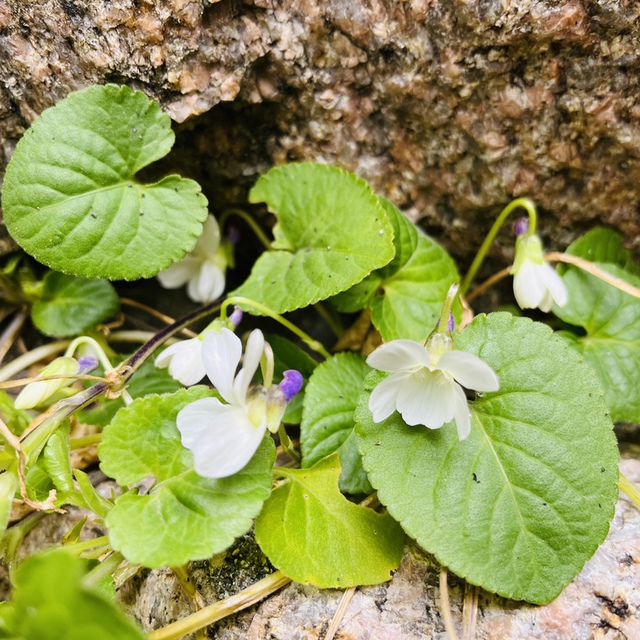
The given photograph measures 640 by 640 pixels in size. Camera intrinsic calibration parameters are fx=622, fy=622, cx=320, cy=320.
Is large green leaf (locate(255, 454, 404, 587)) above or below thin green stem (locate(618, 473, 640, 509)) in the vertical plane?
above

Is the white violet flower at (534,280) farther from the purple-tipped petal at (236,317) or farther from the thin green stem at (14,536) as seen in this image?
the thin green stem at (14,536)

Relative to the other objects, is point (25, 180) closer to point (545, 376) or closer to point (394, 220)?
point (394, 220)

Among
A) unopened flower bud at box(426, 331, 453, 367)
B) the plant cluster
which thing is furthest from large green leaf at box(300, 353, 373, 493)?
unopened flower bud at box(426, 331, 453, 367)

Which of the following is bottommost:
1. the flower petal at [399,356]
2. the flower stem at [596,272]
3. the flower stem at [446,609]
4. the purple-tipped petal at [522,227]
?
the flower stem at [446,609]

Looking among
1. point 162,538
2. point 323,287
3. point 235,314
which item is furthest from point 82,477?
point 323,287

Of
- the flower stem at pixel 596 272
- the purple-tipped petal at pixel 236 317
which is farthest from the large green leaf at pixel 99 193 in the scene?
the flower stem at pixel 596 272

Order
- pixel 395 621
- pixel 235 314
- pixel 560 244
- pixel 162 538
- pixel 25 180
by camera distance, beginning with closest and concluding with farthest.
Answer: pixel 162 538 < pixel 395 621 < pixel 25 180 < pixel 235 314 < pixel 560 244

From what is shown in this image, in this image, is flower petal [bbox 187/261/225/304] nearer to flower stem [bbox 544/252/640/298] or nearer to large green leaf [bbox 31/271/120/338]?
large green leaf [bbox 31/271/120/338]
